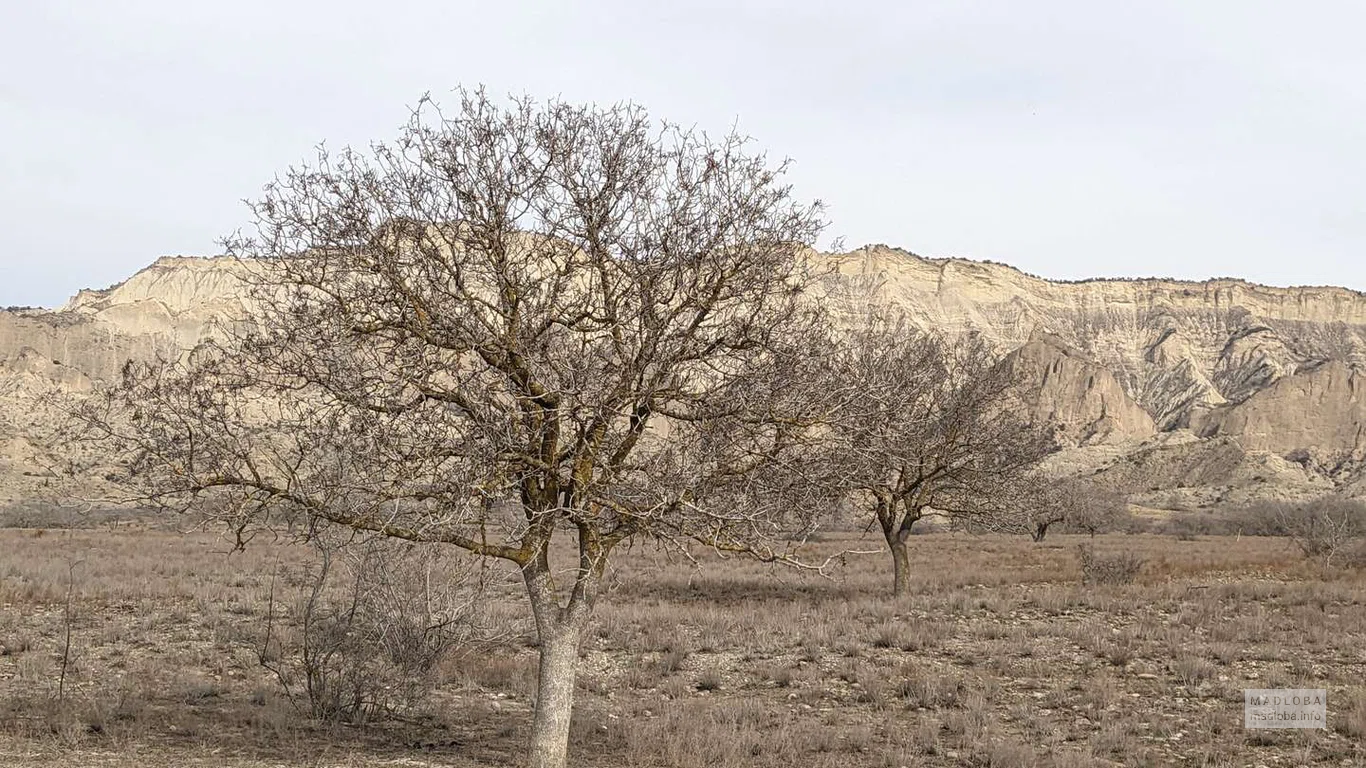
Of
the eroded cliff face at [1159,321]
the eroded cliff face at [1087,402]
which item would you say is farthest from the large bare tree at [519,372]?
the eroded cliff face at [1159,321]

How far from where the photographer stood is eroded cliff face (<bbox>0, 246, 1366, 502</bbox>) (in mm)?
89375

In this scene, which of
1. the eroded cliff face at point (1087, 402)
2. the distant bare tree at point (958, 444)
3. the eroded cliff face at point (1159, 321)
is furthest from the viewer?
the eroded cliff face at point (1159, 321)

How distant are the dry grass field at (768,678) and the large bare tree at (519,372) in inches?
56.0

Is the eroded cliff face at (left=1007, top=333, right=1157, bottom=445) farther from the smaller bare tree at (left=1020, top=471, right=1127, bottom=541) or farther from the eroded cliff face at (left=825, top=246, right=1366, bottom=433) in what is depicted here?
the smaller bare tree at (left=1020, top=471, right=1127, bottom=541)

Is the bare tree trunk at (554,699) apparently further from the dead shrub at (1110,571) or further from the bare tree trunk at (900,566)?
the dead shrub at (1110,571)

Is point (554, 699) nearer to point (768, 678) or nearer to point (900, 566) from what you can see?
point (768, 678)

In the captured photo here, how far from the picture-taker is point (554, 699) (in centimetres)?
852

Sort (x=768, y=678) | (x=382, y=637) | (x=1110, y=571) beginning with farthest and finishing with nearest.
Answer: (x=1110, y=571) < (x=768, y=678) < (x=382, y=637)

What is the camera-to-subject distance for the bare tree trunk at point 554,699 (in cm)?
842

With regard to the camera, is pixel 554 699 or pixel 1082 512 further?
pixel 1082 512

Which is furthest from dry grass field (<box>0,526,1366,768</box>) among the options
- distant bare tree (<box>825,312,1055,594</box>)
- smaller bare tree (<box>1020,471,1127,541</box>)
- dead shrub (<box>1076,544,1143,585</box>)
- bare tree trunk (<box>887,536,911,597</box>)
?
smaller bare tree (<box>1020,471,1127,541</box>)

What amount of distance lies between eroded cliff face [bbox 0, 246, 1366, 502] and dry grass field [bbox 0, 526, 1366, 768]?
55.3 m

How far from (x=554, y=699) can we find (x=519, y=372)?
2681mm

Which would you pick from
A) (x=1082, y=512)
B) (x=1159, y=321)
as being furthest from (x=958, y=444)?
(x=1159, y=321)
